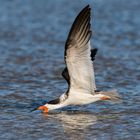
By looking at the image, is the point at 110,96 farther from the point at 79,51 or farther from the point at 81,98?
the point at 79,51

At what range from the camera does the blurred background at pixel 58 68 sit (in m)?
8.45

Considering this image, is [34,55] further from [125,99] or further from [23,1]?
[23,1]

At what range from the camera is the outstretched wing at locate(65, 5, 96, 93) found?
8664 mm

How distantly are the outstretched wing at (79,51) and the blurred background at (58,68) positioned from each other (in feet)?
2.04

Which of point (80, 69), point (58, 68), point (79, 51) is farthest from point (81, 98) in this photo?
point (58, 68)

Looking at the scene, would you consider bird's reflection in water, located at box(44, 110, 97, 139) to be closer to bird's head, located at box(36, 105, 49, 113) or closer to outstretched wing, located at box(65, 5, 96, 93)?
bird's head, located at box(36, 105, 49, 113)

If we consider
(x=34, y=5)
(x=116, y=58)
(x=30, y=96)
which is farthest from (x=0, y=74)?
(x=34, y=5)

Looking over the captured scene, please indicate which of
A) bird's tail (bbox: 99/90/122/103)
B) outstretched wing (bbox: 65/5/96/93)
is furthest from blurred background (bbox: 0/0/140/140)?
outstretched wing (bbox: 65/5/96/93)

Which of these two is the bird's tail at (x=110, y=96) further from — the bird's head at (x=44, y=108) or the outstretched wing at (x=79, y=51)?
the bird's head at (x=44, y=108)

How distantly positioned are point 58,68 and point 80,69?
12.4 feet

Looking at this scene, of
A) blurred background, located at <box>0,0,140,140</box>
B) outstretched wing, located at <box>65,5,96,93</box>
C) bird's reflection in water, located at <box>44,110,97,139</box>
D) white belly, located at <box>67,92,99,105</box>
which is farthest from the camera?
white belly, located at <box>67,92,99,105</box>

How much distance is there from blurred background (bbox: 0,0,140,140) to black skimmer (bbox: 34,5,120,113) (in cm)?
22

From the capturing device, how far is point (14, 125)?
8.54 meters

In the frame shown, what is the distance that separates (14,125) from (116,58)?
5185 mm
